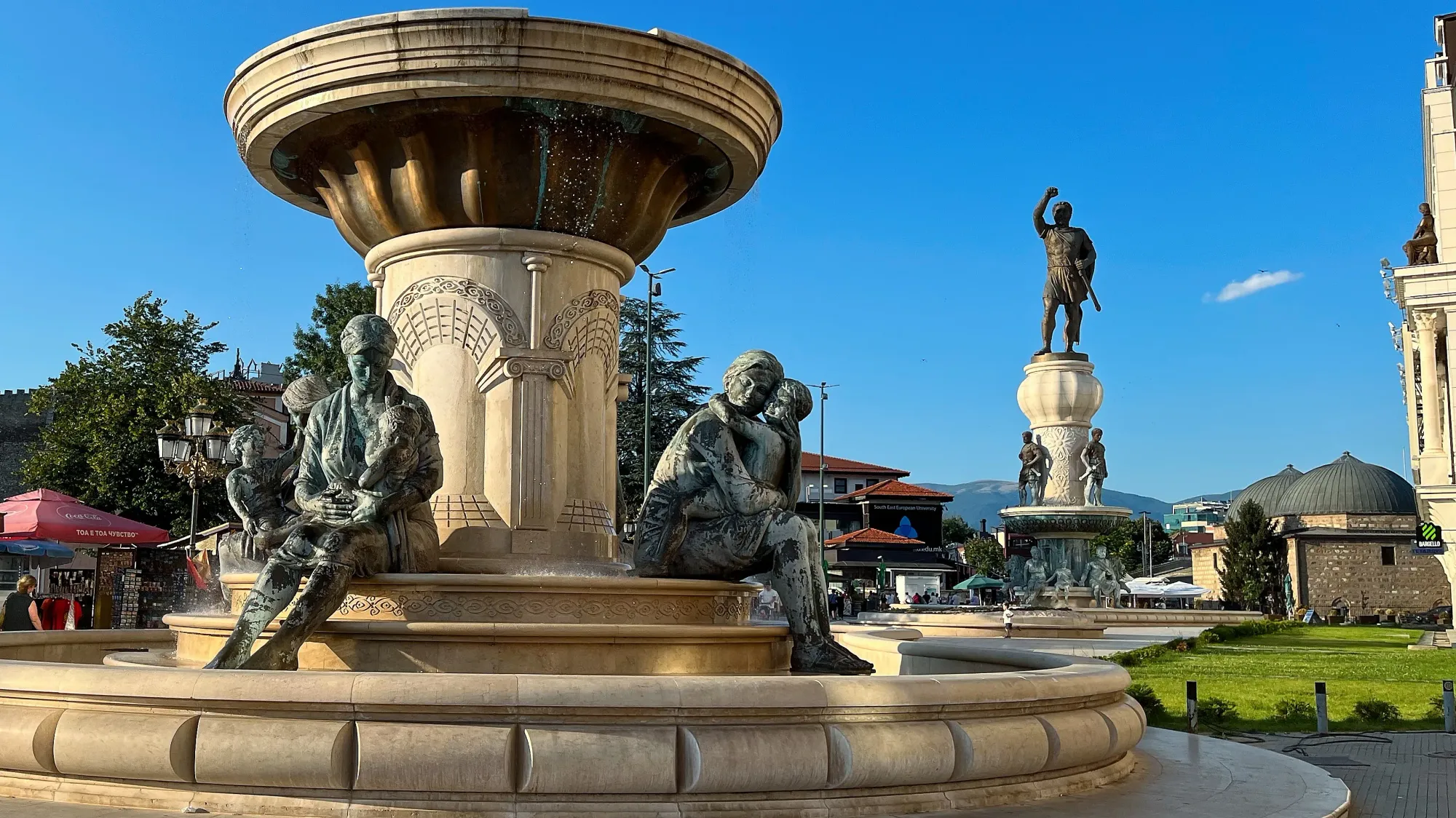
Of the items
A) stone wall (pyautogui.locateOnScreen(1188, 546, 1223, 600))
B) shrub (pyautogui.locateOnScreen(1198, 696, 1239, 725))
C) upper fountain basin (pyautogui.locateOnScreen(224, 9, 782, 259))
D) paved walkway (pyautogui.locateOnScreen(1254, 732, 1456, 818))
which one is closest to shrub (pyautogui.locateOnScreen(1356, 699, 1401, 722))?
paved walkway (pyautogui.locateOnScreen(1254, 732, 1456, 818))

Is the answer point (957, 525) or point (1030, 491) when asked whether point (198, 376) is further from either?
point (957, 525)

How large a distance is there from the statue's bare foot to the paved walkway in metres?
2.81

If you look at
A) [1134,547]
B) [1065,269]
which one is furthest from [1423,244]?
[1134,547]

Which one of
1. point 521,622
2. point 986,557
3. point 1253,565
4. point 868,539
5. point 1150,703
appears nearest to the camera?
point 521,622

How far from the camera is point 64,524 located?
17.9m

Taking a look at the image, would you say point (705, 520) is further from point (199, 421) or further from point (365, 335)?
point (199, 421)

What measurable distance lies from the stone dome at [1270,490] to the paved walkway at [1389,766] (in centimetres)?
7782

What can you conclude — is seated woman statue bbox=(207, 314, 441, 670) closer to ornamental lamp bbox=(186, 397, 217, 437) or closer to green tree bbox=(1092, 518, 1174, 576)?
ornamental lamp bbox=(186, 397, 217, 437)

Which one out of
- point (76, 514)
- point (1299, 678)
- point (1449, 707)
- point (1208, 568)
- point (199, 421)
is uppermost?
point (199, 421)

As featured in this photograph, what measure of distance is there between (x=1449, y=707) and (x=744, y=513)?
28.7 ft

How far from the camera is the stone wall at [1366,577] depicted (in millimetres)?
71188

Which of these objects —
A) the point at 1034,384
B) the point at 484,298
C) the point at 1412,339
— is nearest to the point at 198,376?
the point at 1034,384

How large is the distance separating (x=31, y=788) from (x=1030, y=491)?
28.3 metres

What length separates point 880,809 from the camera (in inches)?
196
